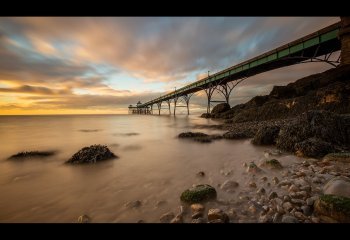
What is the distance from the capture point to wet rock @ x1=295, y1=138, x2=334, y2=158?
191 inches

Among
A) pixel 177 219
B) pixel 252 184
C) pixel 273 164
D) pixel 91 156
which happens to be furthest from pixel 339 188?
pixel 91 156

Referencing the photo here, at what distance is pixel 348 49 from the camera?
45.1 feet

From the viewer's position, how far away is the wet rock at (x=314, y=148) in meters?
4.85

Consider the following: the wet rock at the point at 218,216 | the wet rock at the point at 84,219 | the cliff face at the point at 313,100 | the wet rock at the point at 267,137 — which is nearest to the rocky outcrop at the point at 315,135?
the wet rock at the point at 267,137

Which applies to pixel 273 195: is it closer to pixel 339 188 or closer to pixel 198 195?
pixel 339 188

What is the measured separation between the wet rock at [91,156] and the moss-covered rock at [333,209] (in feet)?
18.2

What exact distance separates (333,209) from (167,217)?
6.61ft

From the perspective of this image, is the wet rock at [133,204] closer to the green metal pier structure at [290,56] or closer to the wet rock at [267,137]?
the wet rock at [267,137]
